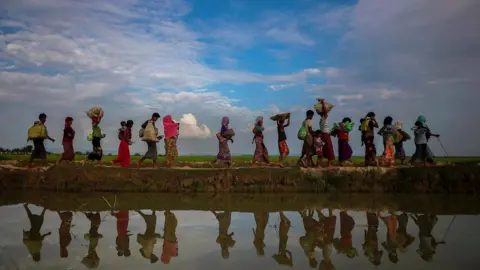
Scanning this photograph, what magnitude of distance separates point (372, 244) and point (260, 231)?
1619mm

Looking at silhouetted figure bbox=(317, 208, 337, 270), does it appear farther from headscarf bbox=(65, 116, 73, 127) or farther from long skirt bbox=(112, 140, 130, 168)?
headscarf bbox=(65, 116, 73, 127)

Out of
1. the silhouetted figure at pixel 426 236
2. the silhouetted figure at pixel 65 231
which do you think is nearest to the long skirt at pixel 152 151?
the silhouetted figure at pixel 65 231

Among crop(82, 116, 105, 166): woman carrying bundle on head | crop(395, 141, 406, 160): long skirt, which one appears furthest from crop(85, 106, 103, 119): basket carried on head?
crop(395, 141, 406, 160): long skirt

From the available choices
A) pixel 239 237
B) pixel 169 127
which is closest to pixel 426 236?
pixel 239 237

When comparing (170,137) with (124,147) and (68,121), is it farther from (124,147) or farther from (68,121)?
(68,121)

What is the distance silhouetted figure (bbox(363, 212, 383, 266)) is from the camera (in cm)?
426

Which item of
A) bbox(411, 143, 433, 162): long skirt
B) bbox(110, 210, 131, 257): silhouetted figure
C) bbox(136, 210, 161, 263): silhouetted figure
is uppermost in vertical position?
bbox(411, 143, 433, 162): long skirt

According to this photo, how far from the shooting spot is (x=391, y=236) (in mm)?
5340

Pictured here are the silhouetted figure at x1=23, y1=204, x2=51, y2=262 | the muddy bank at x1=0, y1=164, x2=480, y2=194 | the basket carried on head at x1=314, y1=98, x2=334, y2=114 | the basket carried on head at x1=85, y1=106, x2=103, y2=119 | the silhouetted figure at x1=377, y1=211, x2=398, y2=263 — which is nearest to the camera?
the silhouetted figure at x1=377, y1=211, x2=398, y2=263

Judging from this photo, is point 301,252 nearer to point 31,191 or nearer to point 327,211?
point 327,211

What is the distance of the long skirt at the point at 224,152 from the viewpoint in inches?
516

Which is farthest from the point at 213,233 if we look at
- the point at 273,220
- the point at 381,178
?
the point at 381,178

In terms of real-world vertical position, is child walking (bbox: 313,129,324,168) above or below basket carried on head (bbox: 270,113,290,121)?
below

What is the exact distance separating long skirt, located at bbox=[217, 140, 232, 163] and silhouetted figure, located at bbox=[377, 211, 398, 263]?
6666mm
